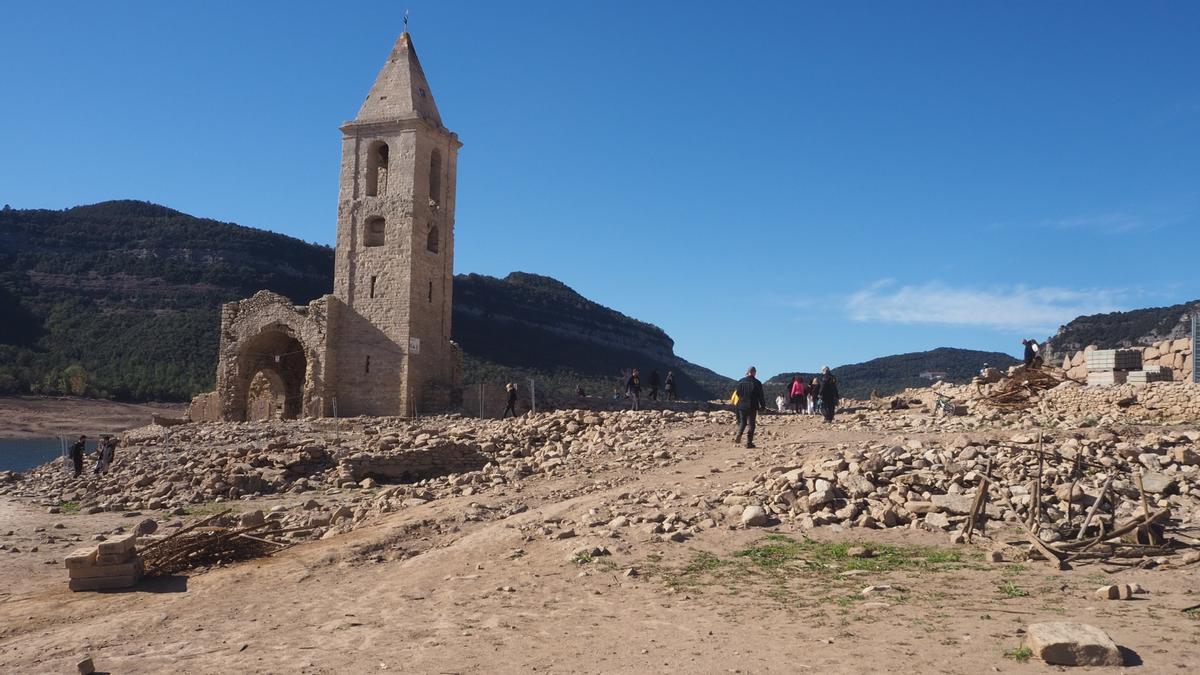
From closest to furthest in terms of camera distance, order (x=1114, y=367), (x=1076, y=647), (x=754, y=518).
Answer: (x=1076, y=647) < (x=754, y=518) < (x=1114, y=367)

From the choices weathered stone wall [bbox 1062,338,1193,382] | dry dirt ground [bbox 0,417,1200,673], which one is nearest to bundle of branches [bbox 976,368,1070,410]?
weathered stone wall [bbox 1062,338,1193,382]

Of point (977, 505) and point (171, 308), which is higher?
point (171, 308)

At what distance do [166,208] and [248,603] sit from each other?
96.5m

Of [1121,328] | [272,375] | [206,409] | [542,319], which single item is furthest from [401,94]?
[542,319]

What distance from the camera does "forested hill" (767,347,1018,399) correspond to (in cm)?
7825

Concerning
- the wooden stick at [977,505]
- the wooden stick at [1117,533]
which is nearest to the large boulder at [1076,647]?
the wooden stick at [1117,533]

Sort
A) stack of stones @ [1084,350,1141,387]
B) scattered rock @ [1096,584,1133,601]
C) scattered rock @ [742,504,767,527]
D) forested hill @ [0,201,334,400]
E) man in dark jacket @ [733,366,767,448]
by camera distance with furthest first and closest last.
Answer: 1. forested hill @ [0,201,334,400]
2. stack of stones @ [1084,350,1141,387]
3. man in dark jacket @ [733,366,767,448]
4. scattered rock @ [742,504,767,527]
5. scattered rock @ [1096,584,1133,601]

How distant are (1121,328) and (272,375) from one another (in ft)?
142

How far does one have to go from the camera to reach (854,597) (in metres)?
7.08

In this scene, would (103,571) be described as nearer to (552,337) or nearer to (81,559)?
(81,559)

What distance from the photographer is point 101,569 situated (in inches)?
386

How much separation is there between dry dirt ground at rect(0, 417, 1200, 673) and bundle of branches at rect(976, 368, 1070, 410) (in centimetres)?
1460

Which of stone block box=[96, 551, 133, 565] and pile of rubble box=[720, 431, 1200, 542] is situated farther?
stone block box=[96, 551, 133, 565]

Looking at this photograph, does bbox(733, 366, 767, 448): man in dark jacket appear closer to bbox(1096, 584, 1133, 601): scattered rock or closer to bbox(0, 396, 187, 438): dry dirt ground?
bbox(1096, 584, 1133, 601): scattered rock
